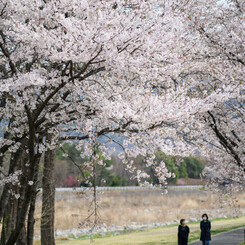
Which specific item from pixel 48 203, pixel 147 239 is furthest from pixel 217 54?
pixel 147 239

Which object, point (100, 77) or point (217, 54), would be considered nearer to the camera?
point (100, 77)

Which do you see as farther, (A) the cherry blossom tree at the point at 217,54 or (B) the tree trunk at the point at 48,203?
(B) the tree trunk at the point at 48,203

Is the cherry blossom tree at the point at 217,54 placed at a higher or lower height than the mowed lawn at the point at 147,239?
higher

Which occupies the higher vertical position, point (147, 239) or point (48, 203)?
point (48, 203)

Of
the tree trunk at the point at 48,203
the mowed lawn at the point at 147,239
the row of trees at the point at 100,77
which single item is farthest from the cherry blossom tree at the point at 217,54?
the mowed lawn at the point at 147,239

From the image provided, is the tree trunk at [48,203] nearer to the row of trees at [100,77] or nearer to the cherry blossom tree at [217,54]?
the row of trees at [100,77]

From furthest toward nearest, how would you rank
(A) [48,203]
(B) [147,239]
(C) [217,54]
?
1. (B) [147,239]
2. (A) [48,203]
3. (C) [217,54]

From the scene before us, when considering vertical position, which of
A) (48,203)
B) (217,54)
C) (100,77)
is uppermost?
(217,54)

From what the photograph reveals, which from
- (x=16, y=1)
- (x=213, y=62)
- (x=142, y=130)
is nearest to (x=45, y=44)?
(x=16, y=1)

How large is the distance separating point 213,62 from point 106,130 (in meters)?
3.92

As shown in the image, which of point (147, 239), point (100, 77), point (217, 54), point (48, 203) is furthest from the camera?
point (147, 239)

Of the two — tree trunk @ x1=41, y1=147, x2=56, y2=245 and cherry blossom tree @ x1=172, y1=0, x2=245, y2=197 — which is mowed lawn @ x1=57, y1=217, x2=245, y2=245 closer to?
tree trunk @ x1=41, y1=147, x2=56, y2=245

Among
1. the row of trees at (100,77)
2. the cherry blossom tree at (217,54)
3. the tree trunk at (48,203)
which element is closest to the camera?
the row of trees at (100,77)

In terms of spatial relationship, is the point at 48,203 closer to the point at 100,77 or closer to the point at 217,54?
the point at 100,77
